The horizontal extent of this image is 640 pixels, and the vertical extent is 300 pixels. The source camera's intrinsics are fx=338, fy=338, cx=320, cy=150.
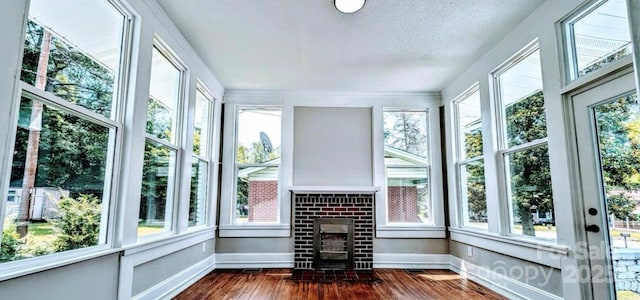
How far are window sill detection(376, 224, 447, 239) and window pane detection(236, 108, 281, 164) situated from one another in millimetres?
1922

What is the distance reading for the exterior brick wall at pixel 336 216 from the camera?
16.0ft

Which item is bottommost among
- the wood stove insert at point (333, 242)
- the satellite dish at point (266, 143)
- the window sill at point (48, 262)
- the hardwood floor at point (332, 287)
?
the hardwood floor at point (332, 287)

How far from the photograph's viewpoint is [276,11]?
302cm

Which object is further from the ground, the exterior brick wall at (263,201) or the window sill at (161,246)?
the exterior brick wall at (263,201)

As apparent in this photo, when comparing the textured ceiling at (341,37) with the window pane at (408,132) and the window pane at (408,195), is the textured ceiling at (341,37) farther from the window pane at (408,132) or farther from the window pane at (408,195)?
the window pane at (408,195)

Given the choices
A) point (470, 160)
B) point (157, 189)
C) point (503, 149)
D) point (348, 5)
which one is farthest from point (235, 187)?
point (503, 149)

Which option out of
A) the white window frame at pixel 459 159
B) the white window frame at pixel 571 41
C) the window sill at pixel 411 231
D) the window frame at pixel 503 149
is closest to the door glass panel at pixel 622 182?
the white window frame at pixel 571 41

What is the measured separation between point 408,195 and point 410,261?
971 mm

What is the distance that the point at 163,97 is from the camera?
133 inches

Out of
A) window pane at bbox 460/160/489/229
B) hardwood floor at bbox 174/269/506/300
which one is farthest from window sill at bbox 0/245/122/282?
window pane at bbox 460/160/489/229

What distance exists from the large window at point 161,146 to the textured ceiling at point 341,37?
1.62 ft

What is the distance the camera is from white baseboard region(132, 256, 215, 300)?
3070mm

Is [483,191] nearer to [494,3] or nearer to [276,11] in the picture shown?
[494,3]

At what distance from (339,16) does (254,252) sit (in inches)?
137
